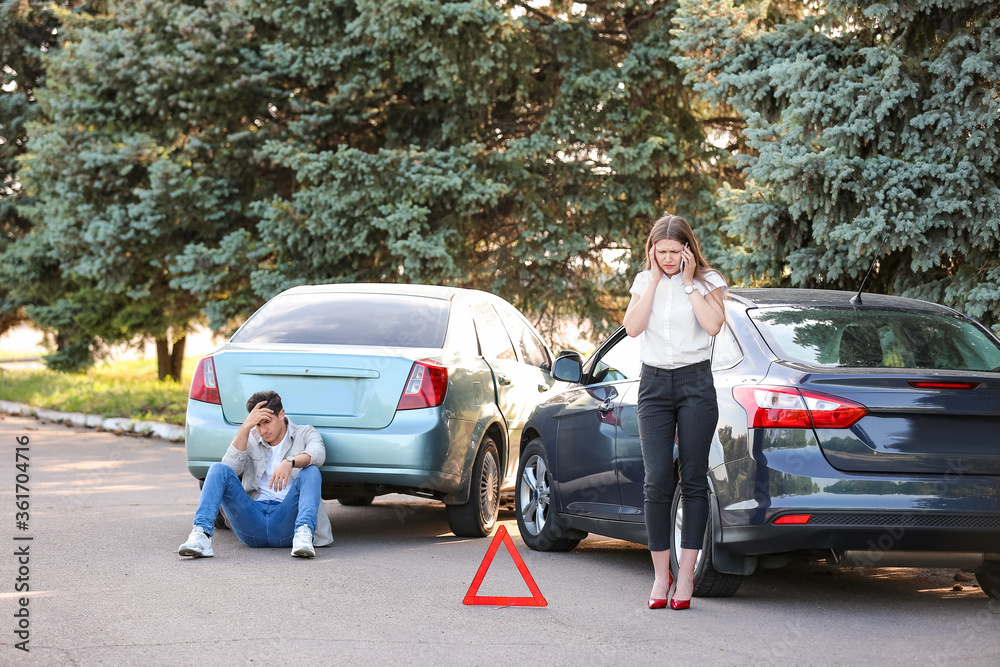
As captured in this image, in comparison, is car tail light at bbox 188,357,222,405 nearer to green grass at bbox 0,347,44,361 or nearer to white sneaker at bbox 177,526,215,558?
white sneaker at bbox 177,526,215,558

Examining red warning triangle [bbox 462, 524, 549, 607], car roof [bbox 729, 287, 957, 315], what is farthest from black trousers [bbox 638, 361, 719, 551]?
car roof [bbox 729, 287, 957, 315]

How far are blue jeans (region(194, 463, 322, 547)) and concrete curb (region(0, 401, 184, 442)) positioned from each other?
794 centimetres

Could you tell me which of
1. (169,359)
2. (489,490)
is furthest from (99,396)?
(489,490)

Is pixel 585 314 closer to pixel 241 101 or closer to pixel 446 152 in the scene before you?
pixel 446 152

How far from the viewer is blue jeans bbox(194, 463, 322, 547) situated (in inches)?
275

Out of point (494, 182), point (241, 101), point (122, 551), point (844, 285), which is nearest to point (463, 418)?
point (122, 551)

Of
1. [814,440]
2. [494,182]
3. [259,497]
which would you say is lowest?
[259,497]

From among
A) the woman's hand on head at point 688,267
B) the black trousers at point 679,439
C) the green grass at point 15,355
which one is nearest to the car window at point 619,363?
the black trousers at point 679,439

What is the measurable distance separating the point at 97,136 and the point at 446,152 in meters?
6.68

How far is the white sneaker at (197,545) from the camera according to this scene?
6898 millimetres

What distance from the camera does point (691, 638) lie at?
5.17 meters

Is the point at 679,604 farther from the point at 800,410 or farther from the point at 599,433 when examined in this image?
the point at 599,433

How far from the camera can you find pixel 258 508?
7.32m

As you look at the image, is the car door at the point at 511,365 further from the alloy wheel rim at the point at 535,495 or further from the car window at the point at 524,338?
the alloy wheel rim at the point at 535,495
